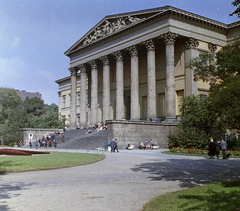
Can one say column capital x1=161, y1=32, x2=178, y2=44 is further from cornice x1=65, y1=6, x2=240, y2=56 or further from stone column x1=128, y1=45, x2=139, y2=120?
stone column x1=128, y1=45, x2=139, y2=120

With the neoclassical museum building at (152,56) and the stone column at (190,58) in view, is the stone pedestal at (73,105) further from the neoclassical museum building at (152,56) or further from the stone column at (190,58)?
the stone column at (190,58)

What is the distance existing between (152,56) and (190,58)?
16.9ft

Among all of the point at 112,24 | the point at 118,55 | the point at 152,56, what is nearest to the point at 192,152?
the point at 152,56

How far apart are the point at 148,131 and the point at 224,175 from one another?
2540cm

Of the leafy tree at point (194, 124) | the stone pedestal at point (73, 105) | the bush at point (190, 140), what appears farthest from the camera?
the stone pedestal at point (73, 105)

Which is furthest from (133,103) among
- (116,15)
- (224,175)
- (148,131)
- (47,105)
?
(47,105)

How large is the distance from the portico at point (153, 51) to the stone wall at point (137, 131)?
50.7 inches

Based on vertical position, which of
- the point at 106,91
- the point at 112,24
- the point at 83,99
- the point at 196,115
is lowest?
the point at 196,115

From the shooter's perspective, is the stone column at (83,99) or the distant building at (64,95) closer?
the stone column at (83,99)

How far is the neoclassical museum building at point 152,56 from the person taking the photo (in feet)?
133

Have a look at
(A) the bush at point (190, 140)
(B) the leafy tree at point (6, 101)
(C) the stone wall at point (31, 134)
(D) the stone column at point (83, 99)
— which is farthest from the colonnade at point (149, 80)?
(B) the leafy tree at point (6, 101)

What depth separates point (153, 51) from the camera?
43750 millimetres

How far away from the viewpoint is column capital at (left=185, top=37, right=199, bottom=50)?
139ft

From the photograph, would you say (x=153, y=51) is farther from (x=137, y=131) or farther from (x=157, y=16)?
(x=137, y=131)
